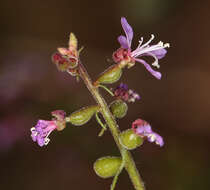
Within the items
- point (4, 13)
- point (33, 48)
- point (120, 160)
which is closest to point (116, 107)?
point (120, 160)

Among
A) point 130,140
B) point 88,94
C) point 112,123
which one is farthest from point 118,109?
point 88,94

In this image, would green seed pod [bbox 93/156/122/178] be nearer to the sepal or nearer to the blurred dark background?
the sepal

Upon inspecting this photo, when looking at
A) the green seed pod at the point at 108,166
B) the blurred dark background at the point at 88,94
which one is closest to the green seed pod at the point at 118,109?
the green seed pod at the point at 108,166

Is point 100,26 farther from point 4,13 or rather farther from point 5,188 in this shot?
point 5,188

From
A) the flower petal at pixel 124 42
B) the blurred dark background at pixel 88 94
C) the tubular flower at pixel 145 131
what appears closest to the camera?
the tubular flower at pixel 145 131

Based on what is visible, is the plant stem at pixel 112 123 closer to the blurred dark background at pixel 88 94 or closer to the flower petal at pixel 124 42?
the flower petal at pixel 124 42

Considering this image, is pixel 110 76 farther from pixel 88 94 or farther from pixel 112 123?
pixel 88 94
